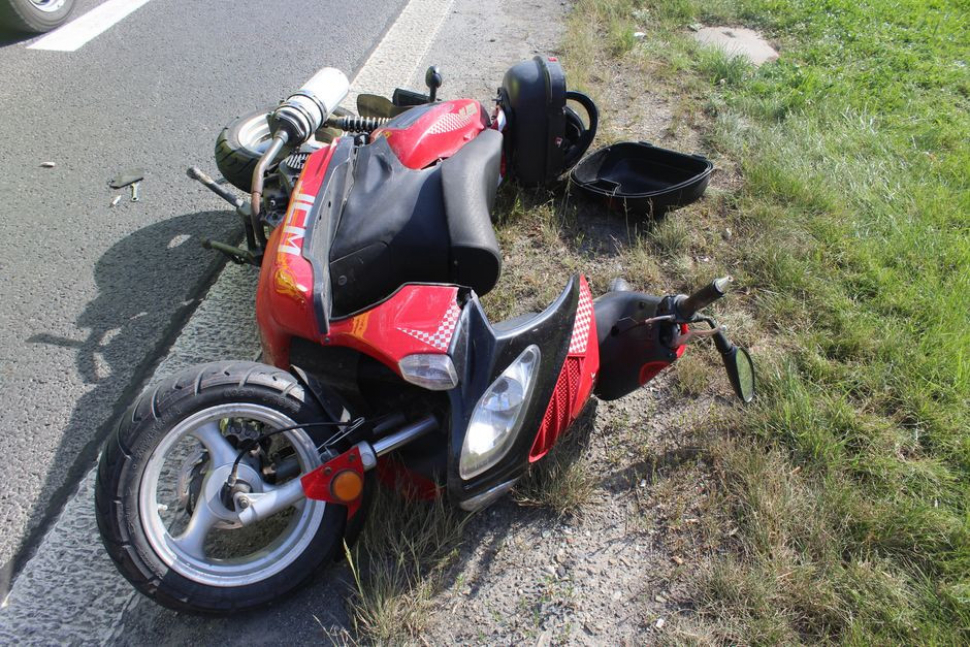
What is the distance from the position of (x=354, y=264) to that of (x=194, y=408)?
0.72m

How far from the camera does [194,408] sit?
6.02 feet

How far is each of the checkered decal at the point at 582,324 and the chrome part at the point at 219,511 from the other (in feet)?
2.77

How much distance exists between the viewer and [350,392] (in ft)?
6.66

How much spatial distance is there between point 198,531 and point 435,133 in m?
1.79

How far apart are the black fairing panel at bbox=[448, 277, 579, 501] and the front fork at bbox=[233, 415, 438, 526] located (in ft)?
0.81

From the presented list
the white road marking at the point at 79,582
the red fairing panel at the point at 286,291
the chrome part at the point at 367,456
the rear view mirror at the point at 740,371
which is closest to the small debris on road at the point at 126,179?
the white road marking at the point at 79,582

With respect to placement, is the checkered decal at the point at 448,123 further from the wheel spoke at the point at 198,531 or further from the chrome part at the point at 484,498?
the wheel spoke at the point at 198,531

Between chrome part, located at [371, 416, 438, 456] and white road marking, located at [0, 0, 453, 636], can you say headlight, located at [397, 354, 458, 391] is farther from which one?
white road marking, located at [0, 0, 453, 636]

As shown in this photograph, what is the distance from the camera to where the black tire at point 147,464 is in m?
1.80

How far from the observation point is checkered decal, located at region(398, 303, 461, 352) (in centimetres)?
187

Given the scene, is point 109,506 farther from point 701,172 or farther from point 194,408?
point 701,172

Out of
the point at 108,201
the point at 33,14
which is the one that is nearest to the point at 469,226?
the point at 108,201

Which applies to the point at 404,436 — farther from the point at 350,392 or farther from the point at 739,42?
the point at 739,42

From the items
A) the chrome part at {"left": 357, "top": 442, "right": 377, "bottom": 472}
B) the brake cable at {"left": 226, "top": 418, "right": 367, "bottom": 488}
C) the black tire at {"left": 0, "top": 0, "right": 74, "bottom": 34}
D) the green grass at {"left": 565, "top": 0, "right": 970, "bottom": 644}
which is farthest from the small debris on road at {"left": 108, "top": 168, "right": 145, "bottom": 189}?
the green grass at {"left": 565, "top": 0, "right": 970, "bottom": 644}
